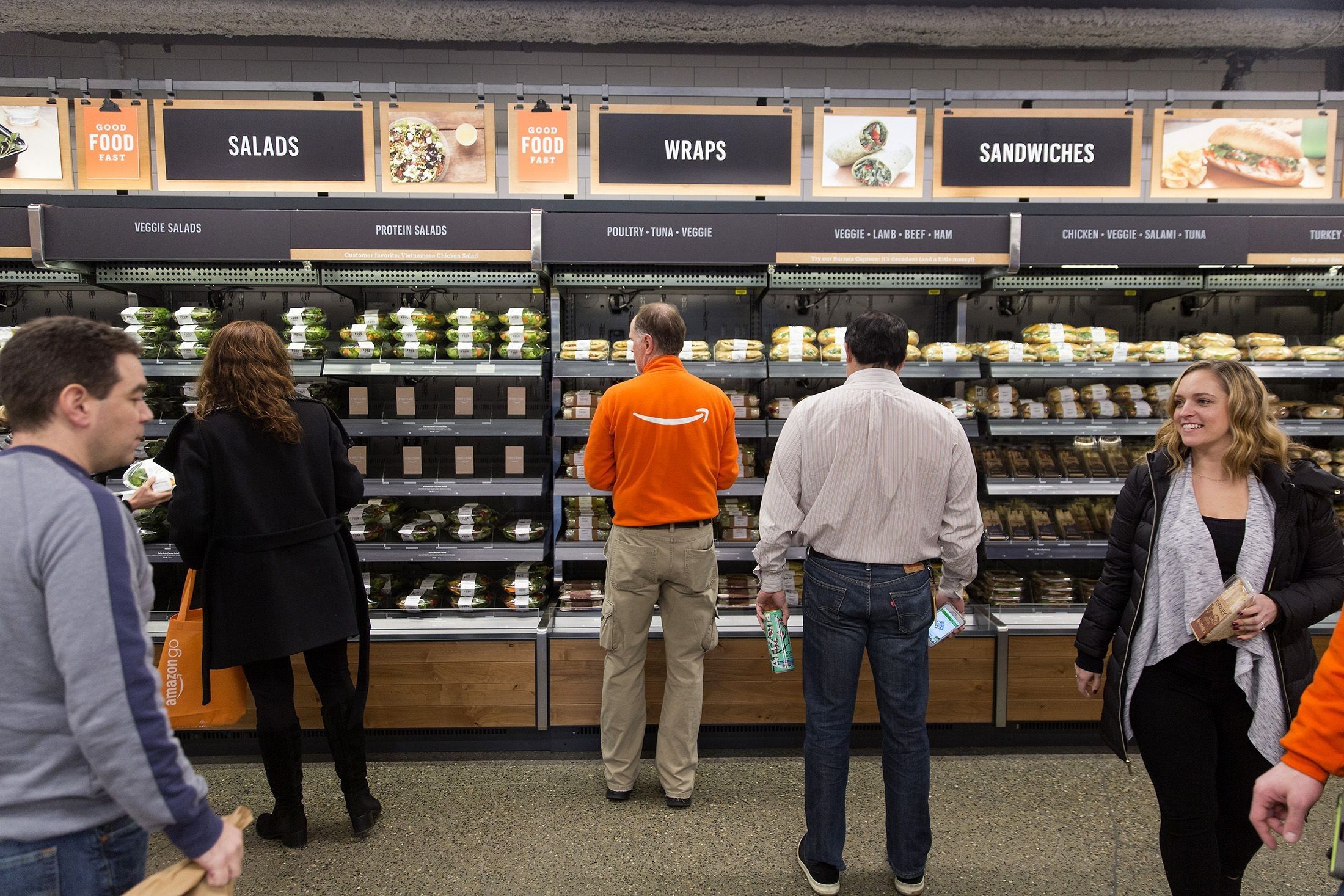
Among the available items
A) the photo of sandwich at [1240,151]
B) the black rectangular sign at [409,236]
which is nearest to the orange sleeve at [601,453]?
the black rectangular sign at [409,236]

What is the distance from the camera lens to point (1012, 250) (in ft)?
11.3

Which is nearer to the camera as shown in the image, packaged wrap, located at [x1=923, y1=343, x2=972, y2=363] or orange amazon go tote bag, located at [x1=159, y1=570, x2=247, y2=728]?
orange amazon go tote bag, located at [x1=159, y1=570, x2=247, y2=728]

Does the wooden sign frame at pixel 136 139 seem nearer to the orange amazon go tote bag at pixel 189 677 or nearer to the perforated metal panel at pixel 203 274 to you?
the perforated metal panel at pixel 203 274

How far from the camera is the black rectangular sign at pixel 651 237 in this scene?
3.40m

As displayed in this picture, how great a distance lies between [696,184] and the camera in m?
3.45

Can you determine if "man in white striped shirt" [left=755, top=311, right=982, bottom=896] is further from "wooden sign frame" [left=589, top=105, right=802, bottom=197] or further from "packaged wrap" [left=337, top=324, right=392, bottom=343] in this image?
"packaged wrap" [left=337, top=324, right=392, bottom=343]

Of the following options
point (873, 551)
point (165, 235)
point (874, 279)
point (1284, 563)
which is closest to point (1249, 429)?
point (1284, 563)

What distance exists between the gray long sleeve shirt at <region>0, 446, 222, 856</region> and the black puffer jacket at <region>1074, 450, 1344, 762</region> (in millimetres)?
2248

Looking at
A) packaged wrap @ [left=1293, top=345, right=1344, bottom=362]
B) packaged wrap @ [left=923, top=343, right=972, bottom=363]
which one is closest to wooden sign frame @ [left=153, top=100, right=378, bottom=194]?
packaged wrap @ [left=923, top=343, right=972, bottom=363]

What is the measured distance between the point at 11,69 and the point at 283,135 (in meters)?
2.69

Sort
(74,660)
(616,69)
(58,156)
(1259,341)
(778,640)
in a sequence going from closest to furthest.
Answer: (74,660) → (778,640) → (58,156) → (1259,341) → (616,69)

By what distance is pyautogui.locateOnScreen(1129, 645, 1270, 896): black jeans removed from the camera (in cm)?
196

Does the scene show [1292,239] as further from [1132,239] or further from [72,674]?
[72,674]

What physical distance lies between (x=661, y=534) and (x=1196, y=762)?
1761 millimetres
